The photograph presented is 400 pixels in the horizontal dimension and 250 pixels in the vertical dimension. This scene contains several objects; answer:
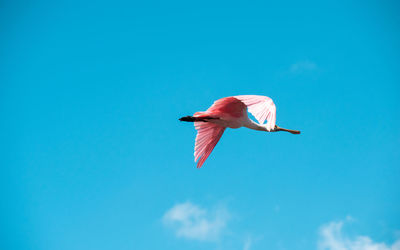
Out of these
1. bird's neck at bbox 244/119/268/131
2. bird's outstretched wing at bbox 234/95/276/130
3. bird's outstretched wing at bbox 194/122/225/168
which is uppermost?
bird's outstretched wing at bbox 194/122/225/168

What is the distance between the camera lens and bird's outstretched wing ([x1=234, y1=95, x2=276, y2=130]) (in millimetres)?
7629

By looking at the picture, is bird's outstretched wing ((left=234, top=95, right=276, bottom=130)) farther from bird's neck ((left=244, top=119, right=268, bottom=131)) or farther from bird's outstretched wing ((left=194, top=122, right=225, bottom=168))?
bird's outstretched wing ((left=194, top=122, right=225, bottom=168))

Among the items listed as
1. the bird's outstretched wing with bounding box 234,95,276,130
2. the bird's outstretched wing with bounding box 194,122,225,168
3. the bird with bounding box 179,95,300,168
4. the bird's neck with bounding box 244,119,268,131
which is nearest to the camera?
the bird's outstretched wing with bounding box 234,95,276,130

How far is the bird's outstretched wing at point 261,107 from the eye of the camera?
7629 millimetres

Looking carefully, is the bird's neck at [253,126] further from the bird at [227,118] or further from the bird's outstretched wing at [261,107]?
the bird's outstretched wing at [261,107]

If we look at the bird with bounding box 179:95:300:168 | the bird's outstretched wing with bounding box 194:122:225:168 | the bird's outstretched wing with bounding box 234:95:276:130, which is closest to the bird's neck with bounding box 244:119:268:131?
the bird with bounding box 179:95:300:168

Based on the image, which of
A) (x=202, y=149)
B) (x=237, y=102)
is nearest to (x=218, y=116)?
(x=237, y=102)

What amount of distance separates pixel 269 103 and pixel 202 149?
10.5 feet

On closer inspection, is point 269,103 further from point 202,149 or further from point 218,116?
point 202,149

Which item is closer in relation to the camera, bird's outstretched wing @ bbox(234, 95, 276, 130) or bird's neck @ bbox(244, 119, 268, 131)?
bird's outstretched wing @ bbox(234, 95, 276, 130)

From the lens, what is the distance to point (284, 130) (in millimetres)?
11734

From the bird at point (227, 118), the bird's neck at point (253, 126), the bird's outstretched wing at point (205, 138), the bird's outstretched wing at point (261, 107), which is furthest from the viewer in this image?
the bird's outstretched wing at point (205, 138)

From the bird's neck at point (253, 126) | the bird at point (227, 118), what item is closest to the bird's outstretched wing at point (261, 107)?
the bird at point (227, 118)

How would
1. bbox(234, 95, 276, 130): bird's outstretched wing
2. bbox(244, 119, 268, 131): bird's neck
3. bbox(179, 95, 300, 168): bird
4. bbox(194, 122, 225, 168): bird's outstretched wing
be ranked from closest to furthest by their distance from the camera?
bbox(234, 95, 276, 130): bird's outstretched wing → bbox(179, 95, 300, 168): bird → bbox(244, 119, 268, 131): bird's neck → bbox(194, 122, 225, 168): bird's outstretched wing
